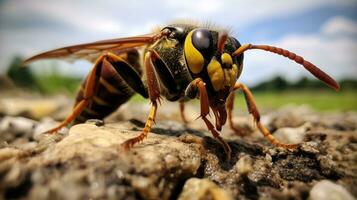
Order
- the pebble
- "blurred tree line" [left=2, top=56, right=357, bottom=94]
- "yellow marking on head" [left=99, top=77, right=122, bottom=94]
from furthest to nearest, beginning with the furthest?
"blurred tree line" [left=2, top=56, right=357, bottom=94], "yellow marking on head" [left=99, top=77, right=122, bottom=94], the pebble

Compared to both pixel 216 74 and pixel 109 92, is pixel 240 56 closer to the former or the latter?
pixel 216 74

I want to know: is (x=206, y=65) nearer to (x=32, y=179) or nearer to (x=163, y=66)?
(x=163, y=66)

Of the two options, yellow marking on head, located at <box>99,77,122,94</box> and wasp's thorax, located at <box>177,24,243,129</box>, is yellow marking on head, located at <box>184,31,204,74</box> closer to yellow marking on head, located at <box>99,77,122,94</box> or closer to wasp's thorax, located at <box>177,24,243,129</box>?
wasp's thorax, located at <box>177,24,243,129</box>

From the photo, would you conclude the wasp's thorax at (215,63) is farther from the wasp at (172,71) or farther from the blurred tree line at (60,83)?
the blurred tree line at (60,83)

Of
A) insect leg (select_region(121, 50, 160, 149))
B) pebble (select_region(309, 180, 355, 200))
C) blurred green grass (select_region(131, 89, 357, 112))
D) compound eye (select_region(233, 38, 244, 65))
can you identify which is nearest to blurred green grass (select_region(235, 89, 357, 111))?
blurred green grass (select_region(131, 89, 357, 112))

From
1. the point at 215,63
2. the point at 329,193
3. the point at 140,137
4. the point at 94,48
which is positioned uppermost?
the point at 215,63

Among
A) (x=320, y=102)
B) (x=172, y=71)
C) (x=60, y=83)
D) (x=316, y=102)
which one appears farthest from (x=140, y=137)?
(x=60, y=83)

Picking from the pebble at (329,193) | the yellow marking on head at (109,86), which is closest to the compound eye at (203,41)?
the yellow marking on head at (109,86)
